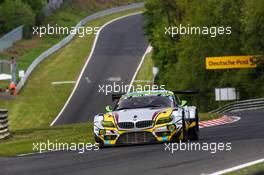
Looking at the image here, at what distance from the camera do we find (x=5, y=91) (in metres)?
52.3

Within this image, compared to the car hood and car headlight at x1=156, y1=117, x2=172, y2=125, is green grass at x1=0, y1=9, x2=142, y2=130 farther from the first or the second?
car headlight at x1=156, y1=117, x2=172, y2=125

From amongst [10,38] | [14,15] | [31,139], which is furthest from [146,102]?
[14,15]

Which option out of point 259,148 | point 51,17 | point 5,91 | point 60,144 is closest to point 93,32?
point 51,17

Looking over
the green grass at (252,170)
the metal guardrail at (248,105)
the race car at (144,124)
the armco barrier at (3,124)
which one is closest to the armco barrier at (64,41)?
the metal guardrail at (248,105)

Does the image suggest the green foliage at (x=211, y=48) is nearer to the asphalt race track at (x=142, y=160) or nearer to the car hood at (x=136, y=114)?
the asphalt race track at (x=142, y=160)

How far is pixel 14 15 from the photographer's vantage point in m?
73.4

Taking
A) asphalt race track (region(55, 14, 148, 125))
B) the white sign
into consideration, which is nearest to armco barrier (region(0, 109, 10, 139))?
asphalt race track (region(55, 14, 148, 125))

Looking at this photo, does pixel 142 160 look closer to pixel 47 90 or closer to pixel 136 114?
pixel 136 114

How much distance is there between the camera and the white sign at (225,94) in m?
49.4

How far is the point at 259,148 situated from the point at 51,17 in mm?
64185

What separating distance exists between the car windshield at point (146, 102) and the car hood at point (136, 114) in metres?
0.48

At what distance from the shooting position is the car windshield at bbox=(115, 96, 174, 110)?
17312 mm

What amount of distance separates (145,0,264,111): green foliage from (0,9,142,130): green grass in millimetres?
6727

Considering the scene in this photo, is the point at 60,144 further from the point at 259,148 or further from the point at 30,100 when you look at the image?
the point at 30,100
